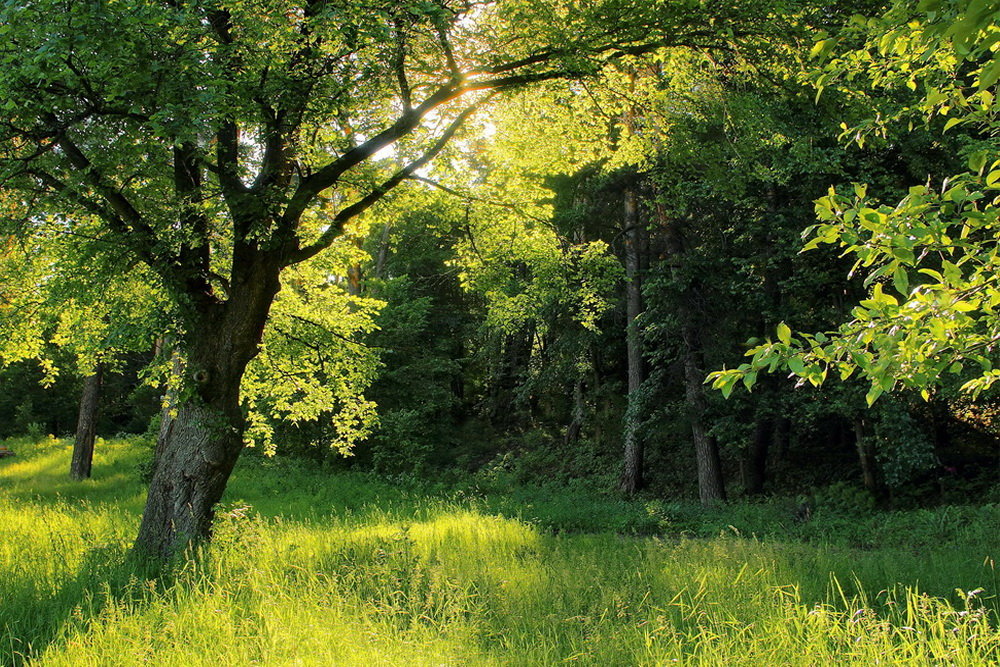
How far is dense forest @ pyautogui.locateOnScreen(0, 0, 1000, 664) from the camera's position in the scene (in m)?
3.09

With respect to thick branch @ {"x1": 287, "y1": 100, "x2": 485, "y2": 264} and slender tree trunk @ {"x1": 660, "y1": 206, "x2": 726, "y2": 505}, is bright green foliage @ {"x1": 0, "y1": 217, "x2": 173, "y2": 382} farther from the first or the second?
slender tree trunk @ {"x1": 660, "y1": 206, "x2": 726, "y2": 505}

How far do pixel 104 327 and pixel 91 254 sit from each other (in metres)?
1.51

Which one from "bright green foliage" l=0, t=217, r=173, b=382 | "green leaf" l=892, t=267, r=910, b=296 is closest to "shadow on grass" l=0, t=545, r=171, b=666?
"bright green foliage" l=0, t=217, r=173, b=382

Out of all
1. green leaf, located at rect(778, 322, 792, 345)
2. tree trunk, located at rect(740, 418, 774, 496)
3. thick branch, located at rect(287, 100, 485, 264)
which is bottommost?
tree trunk, located at rect(740, 418, 774, 496)

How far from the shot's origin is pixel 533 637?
4383 mm

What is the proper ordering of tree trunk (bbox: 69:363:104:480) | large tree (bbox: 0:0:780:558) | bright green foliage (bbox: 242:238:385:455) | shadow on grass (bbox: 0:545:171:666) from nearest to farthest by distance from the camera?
shadow on grass (bbox: 0:545:171:666) → large tree (bbox: 0:0:780:558) → bright green foliage (bbox: 242:238:385:455) → tree trunk (bbox: 69:363:104:480)

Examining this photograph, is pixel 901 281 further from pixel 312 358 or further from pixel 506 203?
pixel 312 358

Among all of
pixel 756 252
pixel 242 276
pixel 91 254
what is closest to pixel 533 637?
pixel 242 276

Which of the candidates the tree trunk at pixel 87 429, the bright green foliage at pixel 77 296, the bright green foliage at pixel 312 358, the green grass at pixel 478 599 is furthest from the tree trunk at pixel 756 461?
the tree trunk at pixel 87 429

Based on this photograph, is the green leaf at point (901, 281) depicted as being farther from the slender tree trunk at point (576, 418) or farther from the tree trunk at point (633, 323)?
the slender tree trunk at point (576, 418)

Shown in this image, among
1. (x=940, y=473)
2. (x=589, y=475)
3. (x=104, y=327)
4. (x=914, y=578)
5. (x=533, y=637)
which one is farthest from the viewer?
(x=589, y=475)

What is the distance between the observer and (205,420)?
6793 millimetres

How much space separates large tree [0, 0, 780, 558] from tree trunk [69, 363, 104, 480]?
9665 mm

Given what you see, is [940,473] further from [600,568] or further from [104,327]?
[104,327]
